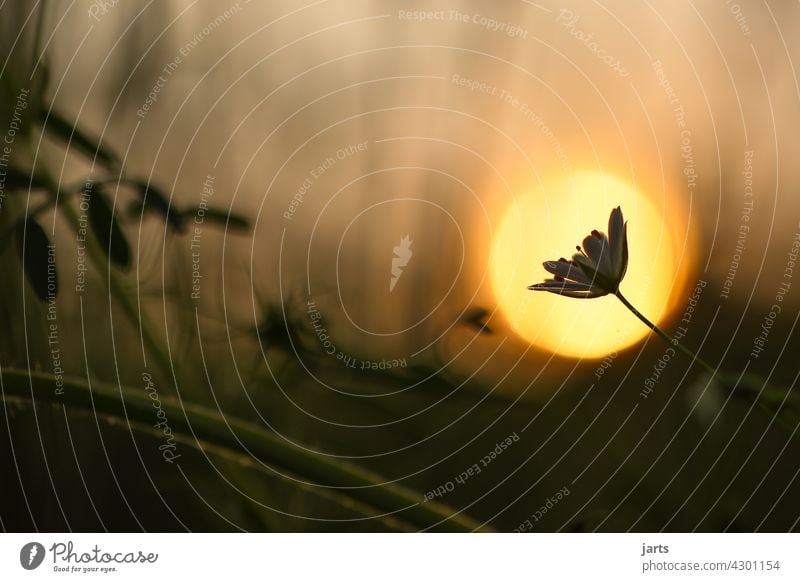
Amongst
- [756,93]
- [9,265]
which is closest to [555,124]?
→ [756,93]

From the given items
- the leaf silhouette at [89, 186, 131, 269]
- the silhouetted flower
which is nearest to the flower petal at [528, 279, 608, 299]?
the silhouetted flower

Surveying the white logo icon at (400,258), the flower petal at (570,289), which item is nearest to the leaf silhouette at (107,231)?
the white logo icon at (400,258)

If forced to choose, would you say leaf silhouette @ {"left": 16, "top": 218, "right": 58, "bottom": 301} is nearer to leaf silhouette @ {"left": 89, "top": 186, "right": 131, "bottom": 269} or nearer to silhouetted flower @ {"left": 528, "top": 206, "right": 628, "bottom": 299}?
leaf silhouette @ {"left": 89, "top": 186, "right": 131, "bottom": 269}

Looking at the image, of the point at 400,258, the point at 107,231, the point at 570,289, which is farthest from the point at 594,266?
the point at 107,231

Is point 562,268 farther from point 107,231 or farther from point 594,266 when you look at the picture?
point 107,231
